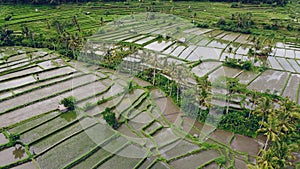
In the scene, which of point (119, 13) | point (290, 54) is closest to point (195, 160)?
point (290, 54)

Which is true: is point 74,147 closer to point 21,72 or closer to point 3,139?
point 3,139

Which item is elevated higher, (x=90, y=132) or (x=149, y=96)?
(x=149, y=96)

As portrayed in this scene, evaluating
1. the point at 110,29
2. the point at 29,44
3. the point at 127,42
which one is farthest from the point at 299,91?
the point at 29,44

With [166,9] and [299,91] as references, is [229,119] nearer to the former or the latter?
[299,91]

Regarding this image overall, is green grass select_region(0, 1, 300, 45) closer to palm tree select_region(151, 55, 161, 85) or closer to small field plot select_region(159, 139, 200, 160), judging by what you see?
palm tree select_region(151, 55, 161, 85)

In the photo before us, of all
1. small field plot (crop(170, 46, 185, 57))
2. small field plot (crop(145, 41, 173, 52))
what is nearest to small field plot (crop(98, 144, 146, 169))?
small field plot (crop(170, 46, 185, 57))

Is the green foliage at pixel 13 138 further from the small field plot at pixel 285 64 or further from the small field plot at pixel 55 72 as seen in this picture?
the small field plot at pixel 285 64
